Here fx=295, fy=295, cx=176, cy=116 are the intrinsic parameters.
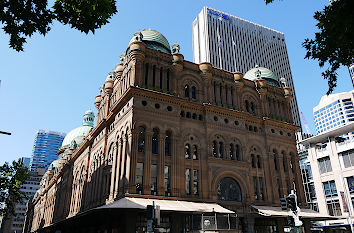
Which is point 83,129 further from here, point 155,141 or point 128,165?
point 128,165

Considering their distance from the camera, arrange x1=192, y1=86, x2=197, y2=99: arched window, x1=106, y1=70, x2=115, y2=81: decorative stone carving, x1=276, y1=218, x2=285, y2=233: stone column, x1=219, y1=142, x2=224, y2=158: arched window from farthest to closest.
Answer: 1. x1=106, y1=70, x2=115, y2=81: decorative stone carving
2. x1=192, y1=86, x2=197, y2=99: arched window
3. x1=219, y1=142, x2=224, y2=158: arched window
4. x1=276, y1=218, x2=285, y2=233: stone column

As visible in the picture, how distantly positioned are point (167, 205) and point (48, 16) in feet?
75.8

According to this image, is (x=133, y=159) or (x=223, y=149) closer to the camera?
(x=133, y=159)

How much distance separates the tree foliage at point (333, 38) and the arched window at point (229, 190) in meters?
25.2

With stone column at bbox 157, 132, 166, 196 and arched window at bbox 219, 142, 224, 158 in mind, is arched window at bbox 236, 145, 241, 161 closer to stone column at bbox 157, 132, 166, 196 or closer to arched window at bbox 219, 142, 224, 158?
arched window at bbox 219, 142, 224, 158

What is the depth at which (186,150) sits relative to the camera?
124 feet

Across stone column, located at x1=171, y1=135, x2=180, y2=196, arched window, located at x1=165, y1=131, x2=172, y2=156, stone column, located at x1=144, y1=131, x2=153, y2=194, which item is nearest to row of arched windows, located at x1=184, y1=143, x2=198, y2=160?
stone column, located at x1=171, y1=135, x2=180, y2=196

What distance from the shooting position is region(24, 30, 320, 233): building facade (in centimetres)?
3244

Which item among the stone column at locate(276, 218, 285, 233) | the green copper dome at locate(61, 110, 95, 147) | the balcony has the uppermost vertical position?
the green copper dome at locate(61, 110, 95, 147)

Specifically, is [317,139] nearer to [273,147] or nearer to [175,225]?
[273,147]

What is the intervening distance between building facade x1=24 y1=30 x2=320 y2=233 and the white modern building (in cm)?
1987

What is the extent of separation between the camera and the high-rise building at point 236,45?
5295 inches

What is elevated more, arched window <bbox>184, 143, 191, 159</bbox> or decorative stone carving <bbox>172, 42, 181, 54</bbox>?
decorative stone carving <bbox>172, 42, 181, 54</bbox>

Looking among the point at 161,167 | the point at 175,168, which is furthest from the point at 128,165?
the point at 175,168
